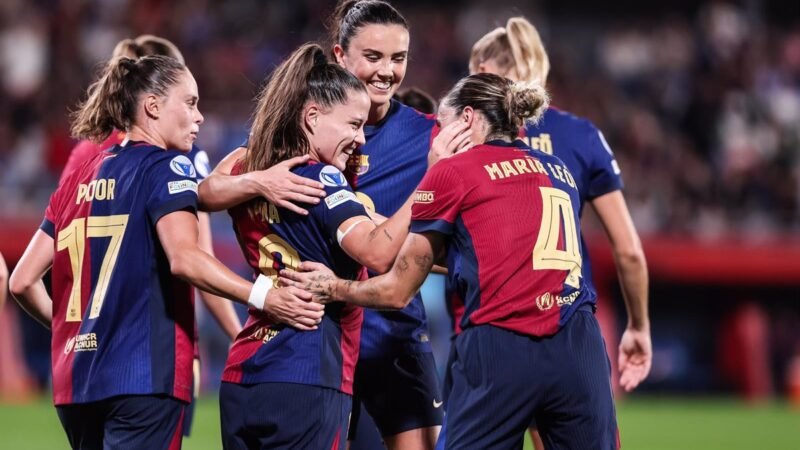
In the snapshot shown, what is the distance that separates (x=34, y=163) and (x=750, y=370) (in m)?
10.5

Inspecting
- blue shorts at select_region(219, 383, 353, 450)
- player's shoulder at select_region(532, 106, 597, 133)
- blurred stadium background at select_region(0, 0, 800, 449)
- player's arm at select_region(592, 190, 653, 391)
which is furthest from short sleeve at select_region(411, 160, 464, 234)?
blurred stadium background at select_region(0, 0, 800, 449)

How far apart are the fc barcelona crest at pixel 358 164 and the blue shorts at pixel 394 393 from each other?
0.88 meters

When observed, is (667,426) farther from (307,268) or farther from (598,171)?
(307,268)

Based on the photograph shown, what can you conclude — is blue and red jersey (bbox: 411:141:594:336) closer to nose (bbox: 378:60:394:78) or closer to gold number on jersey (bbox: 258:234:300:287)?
gold number on jersey (bbox: 258:234:300:287)

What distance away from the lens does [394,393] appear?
18.1 feet

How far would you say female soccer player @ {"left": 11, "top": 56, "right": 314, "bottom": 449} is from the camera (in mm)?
4492

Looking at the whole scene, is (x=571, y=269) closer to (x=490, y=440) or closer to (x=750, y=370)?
(x=490, y=440)

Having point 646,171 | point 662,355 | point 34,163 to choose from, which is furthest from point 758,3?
point 34,163

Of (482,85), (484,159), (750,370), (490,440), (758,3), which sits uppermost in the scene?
(758,3)

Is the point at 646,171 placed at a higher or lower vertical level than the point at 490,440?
higher

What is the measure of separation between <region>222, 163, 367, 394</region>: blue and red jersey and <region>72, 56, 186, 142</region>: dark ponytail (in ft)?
2.06

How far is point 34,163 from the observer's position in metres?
16.1

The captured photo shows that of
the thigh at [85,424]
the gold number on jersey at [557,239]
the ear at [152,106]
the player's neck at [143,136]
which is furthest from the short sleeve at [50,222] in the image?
the gold number on jersey at [557,239]

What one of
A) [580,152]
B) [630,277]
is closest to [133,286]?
[580,152]
